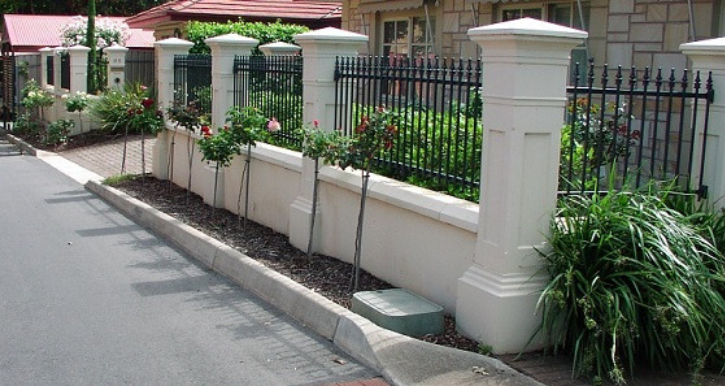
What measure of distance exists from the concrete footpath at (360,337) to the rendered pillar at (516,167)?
377 millimetres

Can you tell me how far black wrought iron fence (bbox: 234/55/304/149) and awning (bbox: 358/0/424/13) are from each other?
A: 4.52 m

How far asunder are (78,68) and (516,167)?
1796 centimetres

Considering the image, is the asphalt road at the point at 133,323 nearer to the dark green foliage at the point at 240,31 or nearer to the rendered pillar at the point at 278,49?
the rendered pillar at the point at 278,49

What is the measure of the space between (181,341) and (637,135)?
4030 millimetres

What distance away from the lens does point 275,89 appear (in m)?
10.4

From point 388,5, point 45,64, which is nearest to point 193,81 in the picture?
point 388,5

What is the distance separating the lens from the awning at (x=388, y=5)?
1478cm

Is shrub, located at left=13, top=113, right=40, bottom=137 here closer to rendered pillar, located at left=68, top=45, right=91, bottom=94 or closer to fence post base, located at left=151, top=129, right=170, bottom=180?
rendered pillar, located at left=68, top=45, right=91, bottom=94

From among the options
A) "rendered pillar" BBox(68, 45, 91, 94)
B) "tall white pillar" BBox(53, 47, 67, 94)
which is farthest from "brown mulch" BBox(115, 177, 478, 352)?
"tall white pillar" BBox(53, 47, 67, 94)

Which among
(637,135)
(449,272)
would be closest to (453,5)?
(637,135)

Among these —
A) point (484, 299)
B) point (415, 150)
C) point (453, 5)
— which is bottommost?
point (484, 299)

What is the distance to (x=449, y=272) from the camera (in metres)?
6.59

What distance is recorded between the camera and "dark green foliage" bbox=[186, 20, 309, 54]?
19719 millimetres

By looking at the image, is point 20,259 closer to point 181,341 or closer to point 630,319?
point 181,341
